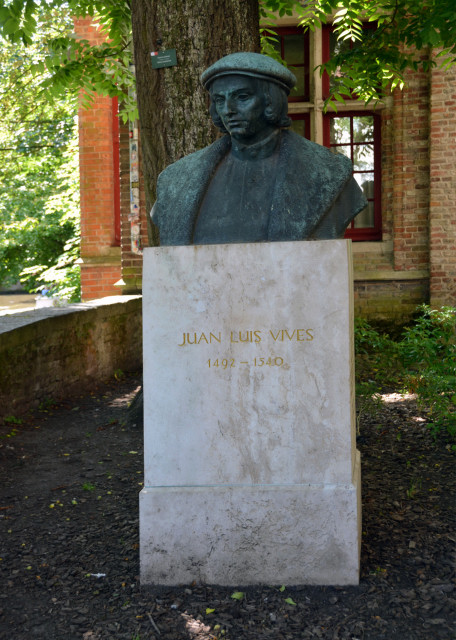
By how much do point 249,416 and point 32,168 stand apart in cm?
2030

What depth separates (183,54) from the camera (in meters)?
5.66

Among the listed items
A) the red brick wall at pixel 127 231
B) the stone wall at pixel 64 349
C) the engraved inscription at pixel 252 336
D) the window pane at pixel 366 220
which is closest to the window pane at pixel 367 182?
the window pane at pixel 366 220

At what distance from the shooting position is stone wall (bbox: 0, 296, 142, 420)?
20.6ft

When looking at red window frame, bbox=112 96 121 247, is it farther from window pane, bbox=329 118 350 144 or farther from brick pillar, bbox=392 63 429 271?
brick pillar, bbox=392 63 429 271

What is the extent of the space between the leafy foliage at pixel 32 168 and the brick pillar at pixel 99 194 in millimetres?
4778

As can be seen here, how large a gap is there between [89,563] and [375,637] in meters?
1.52

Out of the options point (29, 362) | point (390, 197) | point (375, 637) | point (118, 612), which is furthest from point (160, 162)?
point (390, 197)

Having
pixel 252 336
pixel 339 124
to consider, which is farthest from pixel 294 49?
pixel 252 336

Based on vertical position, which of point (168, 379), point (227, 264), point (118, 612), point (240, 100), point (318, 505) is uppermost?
point (240, 100)

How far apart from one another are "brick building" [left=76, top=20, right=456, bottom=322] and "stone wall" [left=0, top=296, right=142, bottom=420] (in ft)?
5.61

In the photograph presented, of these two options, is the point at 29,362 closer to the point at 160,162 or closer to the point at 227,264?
the point at 160,162

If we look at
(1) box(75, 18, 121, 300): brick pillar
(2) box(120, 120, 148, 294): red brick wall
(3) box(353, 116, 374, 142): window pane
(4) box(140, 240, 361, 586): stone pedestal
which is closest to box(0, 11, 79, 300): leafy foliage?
(1) box(75, 18, 121, 300): brick pillar

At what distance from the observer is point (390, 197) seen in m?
10.3

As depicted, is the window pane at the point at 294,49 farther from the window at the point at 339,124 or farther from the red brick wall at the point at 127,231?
the red brick wall at the point at 127,231
